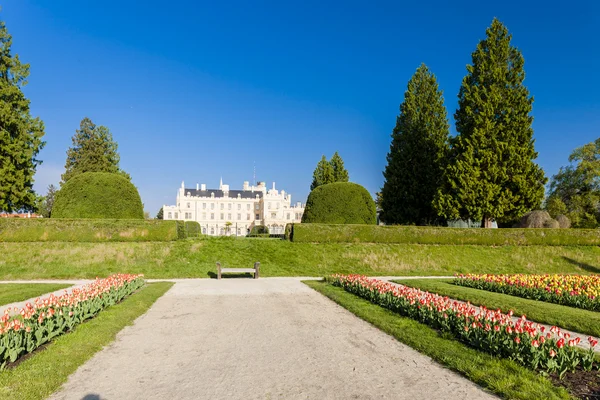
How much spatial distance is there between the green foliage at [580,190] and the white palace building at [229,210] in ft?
149

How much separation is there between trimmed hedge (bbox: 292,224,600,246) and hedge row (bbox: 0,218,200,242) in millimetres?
8245

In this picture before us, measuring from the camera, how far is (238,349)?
235 inches

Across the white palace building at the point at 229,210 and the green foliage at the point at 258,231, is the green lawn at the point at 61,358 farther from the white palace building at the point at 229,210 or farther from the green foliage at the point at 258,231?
the white palace building at the point at 229,210

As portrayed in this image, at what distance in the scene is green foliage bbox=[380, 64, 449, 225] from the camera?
3238 cm

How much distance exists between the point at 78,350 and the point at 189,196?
2931 inches

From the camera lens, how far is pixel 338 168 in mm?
43969

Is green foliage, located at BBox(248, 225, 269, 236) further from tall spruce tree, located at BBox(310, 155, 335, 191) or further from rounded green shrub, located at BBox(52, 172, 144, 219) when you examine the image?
rounded green shrub, located at BBox(52, 172, 144, 219)

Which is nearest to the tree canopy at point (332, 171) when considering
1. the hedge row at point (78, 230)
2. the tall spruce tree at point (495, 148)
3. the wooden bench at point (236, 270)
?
the tall spruce tree at point (495, 148)

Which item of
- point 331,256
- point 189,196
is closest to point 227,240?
point 331,256

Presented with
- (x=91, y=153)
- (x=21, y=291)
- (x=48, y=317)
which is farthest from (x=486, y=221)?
(x=91, y=153)

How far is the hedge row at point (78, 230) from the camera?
19.0 m

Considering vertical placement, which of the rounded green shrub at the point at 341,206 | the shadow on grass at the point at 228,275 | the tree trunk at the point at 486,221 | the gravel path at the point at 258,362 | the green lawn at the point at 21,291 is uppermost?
the rounded green shrub at the point at 341,206

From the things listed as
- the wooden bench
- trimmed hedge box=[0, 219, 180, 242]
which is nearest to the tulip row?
the wooden bench

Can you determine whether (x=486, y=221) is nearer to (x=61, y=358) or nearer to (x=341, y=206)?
(x=341, y=206)
